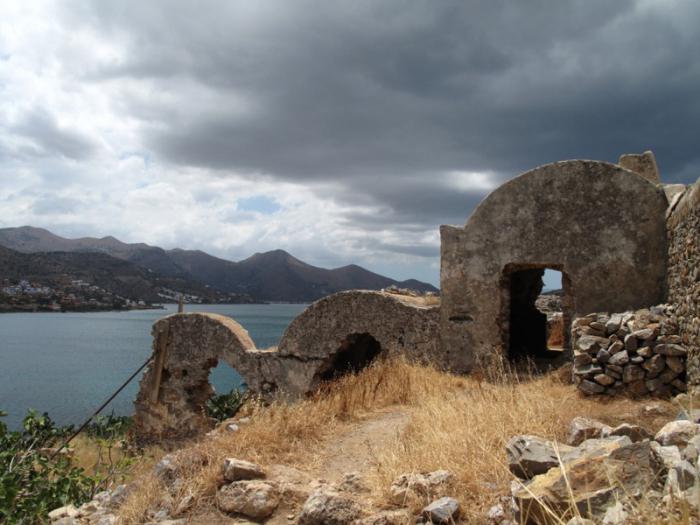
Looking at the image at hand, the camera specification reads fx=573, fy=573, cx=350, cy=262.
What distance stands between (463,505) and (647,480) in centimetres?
123

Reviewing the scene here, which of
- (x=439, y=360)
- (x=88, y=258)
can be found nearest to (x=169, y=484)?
(x=439, y=360)

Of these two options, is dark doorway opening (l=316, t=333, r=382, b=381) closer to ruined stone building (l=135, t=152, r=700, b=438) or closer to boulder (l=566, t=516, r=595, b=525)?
ruined stone building (l=135, t=152, r=700, b=438)

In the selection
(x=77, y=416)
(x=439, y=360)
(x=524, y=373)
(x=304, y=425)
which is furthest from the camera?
(x=77, y=416)

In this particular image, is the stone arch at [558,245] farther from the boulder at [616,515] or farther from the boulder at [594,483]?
the boulder at [616,515]

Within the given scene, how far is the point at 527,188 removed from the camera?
8984 mm

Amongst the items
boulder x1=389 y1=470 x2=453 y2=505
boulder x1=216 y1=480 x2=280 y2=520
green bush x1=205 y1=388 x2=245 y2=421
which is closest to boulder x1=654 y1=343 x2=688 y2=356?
boulder x1=389 y1=470 x2=453 y2=505

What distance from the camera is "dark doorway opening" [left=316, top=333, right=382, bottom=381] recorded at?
10.4m

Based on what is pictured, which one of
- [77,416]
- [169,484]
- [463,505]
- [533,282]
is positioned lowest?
[77,416]

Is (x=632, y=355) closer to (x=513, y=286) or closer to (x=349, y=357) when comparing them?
(x=513, y=286)

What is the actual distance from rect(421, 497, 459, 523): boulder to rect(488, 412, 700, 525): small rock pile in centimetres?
26

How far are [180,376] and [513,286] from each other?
7178 millimetres

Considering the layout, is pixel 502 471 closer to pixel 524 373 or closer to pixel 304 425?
pixel 304 425

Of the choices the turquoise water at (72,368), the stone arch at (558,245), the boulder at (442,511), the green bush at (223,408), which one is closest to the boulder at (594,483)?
the boulder at (442,511)

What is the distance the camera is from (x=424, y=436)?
5.02 meters
